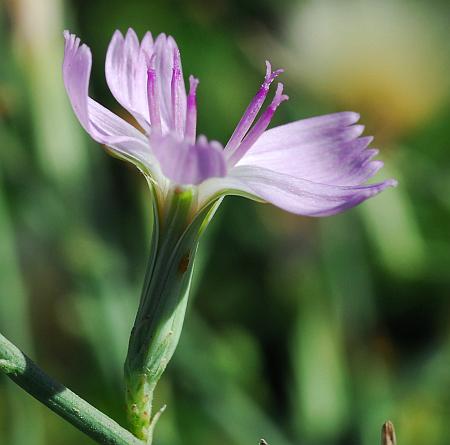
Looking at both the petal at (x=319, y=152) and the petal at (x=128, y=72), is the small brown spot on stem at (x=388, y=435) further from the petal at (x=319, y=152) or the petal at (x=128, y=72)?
the petal at (x=128, y=72)

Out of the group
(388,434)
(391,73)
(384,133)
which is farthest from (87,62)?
(391,73)

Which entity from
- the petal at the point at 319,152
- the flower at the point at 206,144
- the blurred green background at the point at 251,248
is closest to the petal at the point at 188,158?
the flower at the point at 206,144

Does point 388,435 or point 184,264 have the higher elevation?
point 184,264

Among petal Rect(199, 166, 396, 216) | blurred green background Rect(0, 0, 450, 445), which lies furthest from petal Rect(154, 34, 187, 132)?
blurred green background Rect(0, 0, 450, 445)

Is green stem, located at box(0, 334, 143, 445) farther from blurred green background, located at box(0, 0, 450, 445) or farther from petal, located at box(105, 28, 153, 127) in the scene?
blurred green background, located at box(0, 0, 450, 445)

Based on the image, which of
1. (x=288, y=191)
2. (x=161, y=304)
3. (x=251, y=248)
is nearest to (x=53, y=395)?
(x=161, y=304)

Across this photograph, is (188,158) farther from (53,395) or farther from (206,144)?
(53,395)

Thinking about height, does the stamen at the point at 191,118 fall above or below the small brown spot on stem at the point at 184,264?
above
